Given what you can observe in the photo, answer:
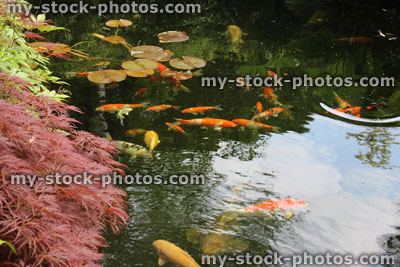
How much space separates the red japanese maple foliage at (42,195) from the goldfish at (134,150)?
4.21 feet

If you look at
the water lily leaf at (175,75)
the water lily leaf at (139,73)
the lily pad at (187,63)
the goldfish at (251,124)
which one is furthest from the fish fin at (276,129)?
the water lily leaf at (139,73)

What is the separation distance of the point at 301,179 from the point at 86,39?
441cm

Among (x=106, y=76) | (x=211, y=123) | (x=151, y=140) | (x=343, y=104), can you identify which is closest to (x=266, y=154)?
(x=211, y=123)

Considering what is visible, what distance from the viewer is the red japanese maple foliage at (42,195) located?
5.29 feet

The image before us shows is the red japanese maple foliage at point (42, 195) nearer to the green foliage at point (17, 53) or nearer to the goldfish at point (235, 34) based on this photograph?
the green foliage at point (17, 53)

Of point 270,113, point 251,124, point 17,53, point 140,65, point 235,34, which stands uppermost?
point 235,34

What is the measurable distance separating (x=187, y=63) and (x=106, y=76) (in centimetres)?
108

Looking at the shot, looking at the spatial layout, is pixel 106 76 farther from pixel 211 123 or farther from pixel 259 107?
pixel 259 107

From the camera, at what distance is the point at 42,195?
1710 mm

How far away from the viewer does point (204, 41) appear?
6590mm

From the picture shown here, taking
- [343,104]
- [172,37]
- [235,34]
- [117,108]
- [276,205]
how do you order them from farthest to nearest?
[235,34]
[172,37]
[343,104]
[117,108]
[276,205]

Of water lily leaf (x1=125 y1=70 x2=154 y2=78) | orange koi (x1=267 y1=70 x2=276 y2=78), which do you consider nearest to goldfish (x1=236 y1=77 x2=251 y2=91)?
orange koi (x1=267 y1=70 x2=276 y2=78)

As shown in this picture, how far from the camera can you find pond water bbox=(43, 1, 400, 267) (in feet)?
8.99

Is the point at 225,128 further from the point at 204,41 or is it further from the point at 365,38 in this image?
the point at 365,38
